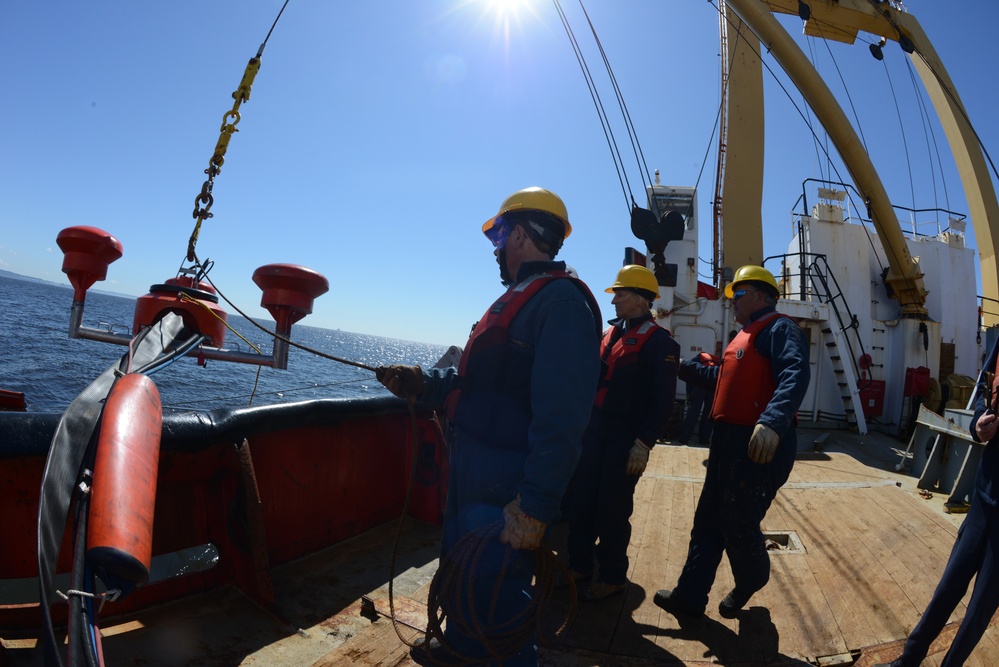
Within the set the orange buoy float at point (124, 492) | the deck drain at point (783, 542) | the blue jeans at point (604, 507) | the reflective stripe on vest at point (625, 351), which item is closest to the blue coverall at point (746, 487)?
the blue jeans at point (604, 507)

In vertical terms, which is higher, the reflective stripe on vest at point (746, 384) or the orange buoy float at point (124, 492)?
the reflective stripe on vest at point (746, 384)

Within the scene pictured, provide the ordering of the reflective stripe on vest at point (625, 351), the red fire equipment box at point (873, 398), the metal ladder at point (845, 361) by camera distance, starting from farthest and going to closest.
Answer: the red fire equipment box at point (873, 398) → the metal ladder at point (845, 361) → the reflective stripe on vest at point (625, 351)

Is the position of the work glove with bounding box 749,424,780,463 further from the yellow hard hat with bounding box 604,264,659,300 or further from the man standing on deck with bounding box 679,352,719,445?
the man standing on deck with bounding box 679,352,719,445

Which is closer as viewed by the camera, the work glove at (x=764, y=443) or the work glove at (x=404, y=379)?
the work glove at (x=404, y=379)

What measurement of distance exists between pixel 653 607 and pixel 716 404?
1.08 m

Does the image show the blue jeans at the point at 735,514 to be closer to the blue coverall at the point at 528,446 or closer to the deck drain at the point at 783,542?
the deck drain at the point at 783,542

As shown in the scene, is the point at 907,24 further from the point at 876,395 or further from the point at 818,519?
the point at 818,519

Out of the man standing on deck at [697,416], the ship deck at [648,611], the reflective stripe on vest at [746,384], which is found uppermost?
the reflective stripe on vest at [746,384]

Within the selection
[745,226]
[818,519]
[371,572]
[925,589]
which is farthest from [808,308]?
[371,572]

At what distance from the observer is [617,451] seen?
10.1 ft

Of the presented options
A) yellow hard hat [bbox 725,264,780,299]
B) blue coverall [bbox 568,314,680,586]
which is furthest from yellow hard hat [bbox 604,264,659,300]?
yellow hard hat [bbox 725,264,780,299]

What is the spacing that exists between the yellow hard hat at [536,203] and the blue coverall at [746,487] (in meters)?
1.31

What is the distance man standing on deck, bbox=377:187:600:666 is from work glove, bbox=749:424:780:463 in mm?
1101

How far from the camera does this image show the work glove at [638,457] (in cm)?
297
